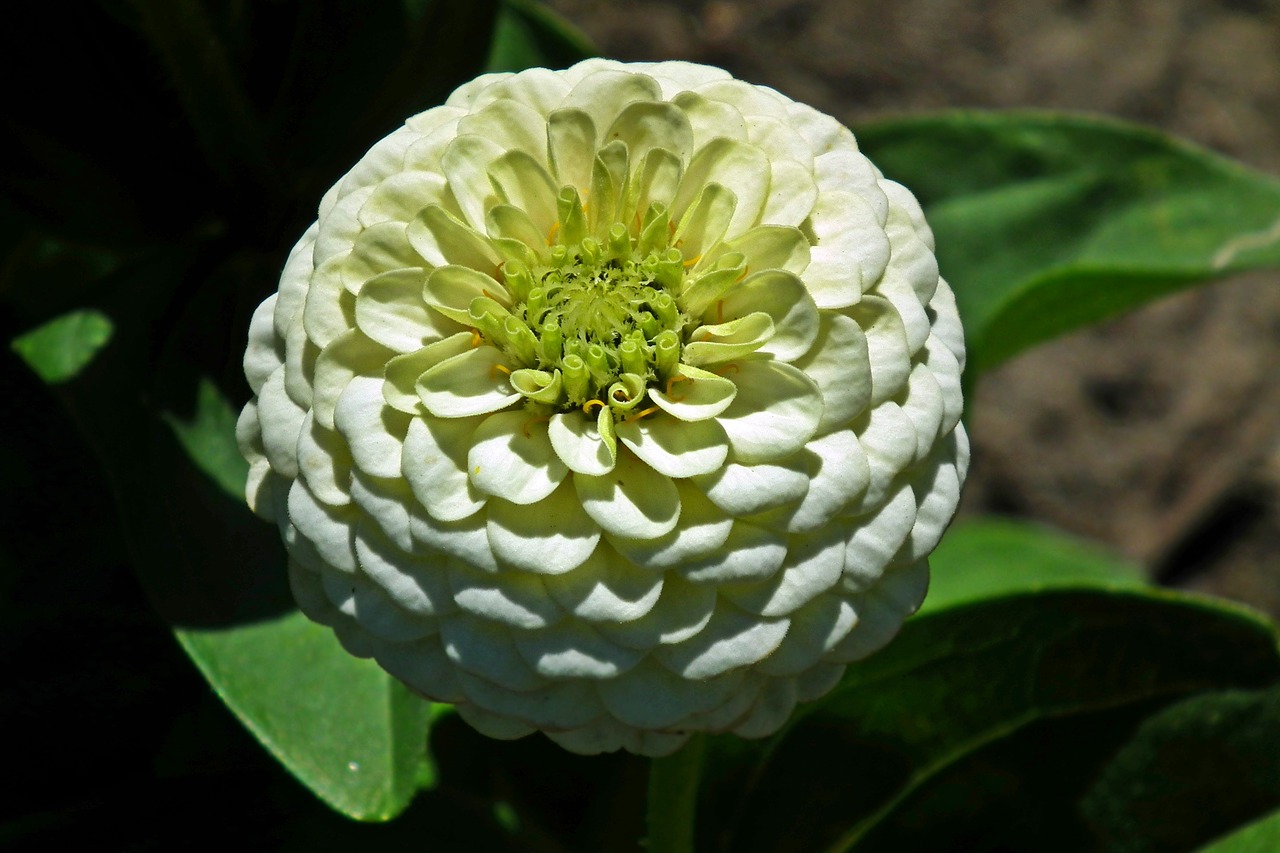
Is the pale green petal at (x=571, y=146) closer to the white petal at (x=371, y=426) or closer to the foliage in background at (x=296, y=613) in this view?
the white petal at (x=371, y=426)

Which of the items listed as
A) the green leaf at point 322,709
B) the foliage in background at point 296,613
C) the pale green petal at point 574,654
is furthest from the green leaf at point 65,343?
the pale green petal at point 574,654

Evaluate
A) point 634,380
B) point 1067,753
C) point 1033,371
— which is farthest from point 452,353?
point 1033,371

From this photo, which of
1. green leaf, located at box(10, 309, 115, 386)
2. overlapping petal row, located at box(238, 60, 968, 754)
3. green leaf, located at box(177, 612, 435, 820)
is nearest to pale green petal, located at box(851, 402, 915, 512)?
overlapping petal row, located at box(238, 60, 968, 754)

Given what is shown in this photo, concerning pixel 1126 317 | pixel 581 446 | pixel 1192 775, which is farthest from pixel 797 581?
pixel 1126 317

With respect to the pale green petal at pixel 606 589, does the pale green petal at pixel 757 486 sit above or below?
above

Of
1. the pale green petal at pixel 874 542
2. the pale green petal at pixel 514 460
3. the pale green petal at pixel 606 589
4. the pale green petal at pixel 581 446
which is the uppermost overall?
the pale green petal at pixel 581 446

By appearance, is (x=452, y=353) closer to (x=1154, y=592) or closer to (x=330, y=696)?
(x=330, y=696)

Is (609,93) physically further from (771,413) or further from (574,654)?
(574,654)

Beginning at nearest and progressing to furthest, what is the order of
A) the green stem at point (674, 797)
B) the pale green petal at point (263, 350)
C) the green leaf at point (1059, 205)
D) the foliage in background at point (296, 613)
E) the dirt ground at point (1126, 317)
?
the pale green petal at point (263, 350) < the green stem at point (674, 797) < the foliage in background at point (296, 613) < the green leaf at point (1059, 205) < the dirt ground at point (1126, 317)
